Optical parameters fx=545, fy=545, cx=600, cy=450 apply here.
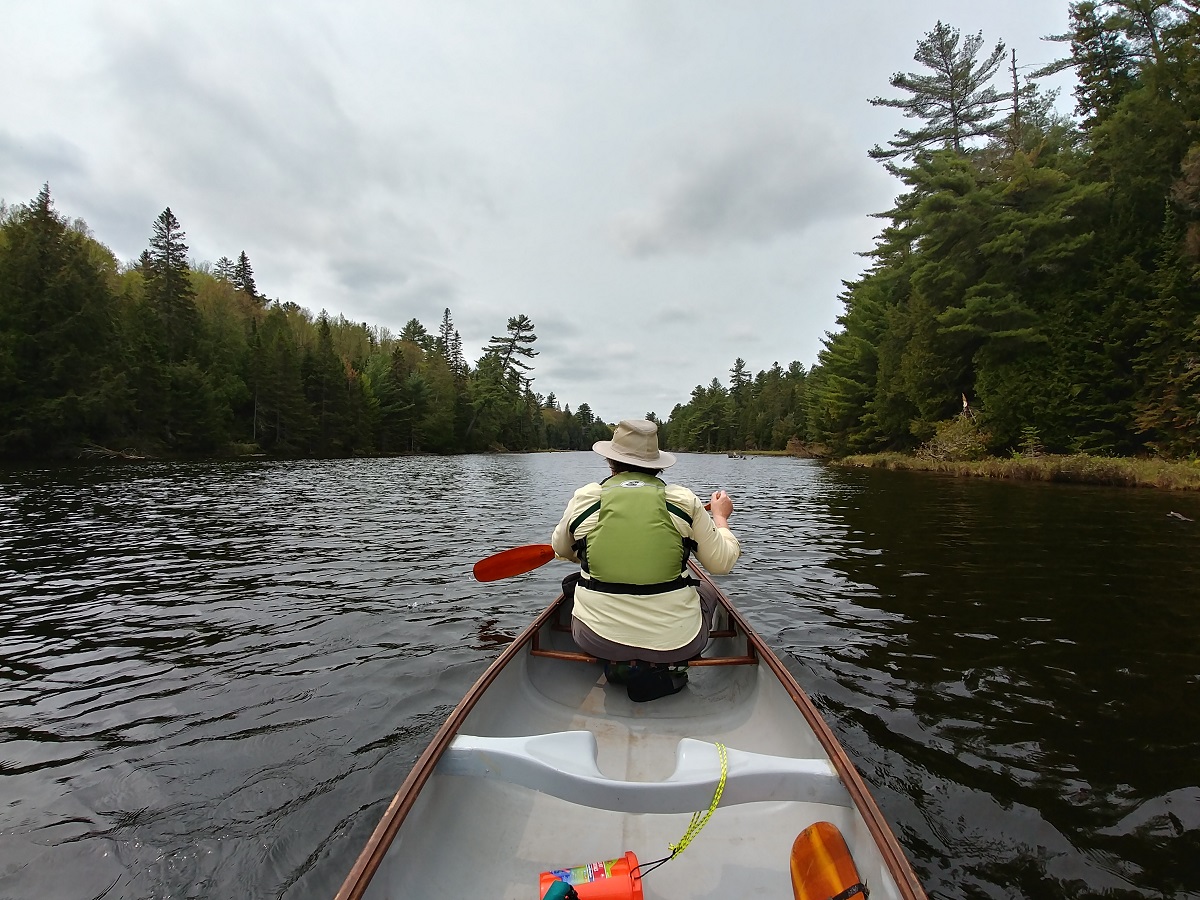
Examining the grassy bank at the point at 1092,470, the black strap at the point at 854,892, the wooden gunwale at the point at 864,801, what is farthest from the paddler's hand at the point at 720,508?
the grassy bank at the point at 1092,470

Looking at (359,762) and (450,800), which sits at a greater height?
(450,800)

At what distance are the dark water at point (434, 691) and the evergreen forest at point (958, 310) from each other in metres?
16.1

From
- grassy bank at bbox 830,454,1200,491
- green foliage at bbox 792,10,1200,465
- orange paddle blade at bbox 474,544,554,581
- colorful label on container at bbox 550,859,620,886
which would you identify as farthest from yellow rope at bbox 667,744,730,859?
green foliage at bbox 792,10,1200,465

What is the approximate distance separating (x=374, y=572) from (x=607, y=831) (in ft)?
22.4

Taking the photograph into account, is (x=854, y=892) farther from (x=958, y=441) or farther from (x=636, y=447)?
(x=958, y=441)

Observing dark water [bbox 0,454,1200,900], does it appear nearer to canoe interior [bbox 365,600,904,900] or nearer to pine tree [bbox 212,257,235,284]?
canoe interior [bbox 365,600,904,900]

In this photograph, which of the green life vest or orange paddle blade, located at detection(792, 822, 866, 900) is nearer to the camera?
orange paddle blade, located at detection(792, 822, 866, 900)

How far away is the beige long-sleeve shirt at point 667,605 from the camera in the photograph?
11.9 feet

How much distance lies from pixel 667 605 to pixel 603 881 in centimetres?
175

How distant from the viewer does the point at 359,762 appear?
3598 mm

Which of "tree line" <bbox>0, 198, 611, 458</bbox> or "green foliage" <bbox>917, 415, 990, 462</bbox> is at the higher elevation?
"tree line" <bbox>0, 198, 611, 458</bbox>

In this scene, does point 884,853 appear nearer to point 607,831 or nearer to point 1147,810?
point 607,831

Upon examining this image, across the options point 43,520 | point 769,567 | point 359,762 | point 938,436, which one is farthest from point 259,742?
point 938,436

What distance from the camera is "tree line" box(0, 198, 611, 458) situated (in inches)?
1237
